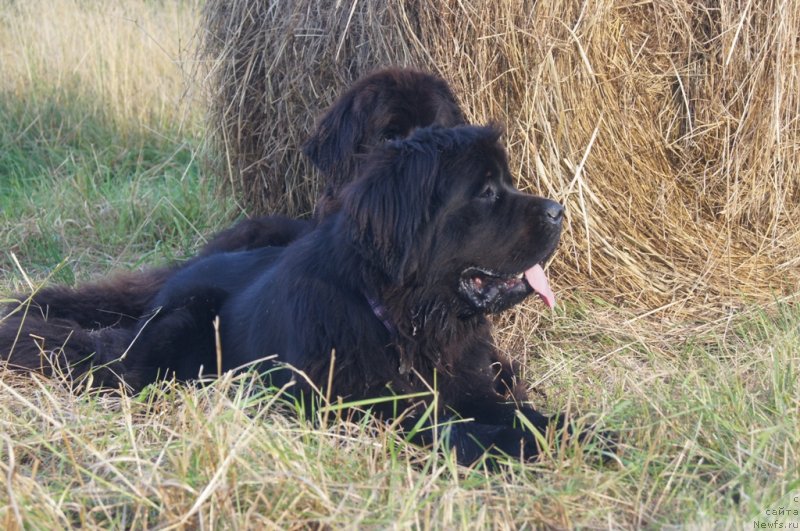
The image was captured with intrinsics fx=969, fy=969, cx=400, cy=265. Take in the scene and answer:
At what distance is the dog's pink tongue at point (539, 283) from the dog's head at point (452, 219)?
0.17 feet

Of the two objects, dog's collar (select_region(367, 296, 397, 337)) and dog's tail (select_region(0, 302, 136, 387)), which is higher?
dog's collar (select_region(367, 296, 397, 337))

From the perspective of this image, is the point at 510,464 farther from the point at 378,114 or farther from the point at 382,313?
the point at 378,114

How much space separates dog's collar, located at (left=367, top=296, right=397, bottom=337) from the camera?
3.07 metres

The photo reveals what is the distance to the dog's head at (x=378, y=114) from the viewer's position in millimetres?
3854

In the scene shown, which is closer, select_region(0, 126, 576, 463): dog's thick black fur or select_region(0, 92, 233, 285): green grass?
select_region(0, 126, 576, 463): dog's thick black fur

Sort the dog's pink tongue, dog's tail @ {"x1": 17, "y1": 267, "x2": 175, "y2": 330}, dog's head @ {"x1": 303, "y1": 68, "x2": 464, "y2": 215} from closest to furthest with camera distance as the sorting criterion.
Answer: the dog's pink tongue < dog's head @ {"x1": 303, "y1": 68, "x2": 464, "y2": 215} < dog's tail @ {"x1": 17, "y1": 267, "x2": 175, "y2": 330}

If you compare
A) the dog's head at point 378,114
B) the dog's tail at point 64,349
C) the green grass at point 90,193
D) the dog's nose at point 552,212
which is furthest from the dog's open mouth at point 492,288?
the green grass at point 90,193

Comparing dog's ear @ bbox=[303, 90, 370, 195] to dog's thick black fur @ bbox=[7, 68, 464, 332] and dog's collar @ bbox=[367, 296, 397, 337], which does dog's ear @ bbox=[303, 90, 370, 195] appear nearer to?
dog's thick black fur @ bbox=[7, 68, 464, 332]

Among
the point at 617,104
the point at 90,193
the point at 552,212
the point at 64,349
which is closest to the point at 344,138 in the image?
the point at 552,212

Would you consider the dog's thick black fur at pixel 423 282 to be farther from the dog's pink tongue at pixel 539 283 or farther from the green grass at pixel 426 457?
the green grass at pixel 426 457

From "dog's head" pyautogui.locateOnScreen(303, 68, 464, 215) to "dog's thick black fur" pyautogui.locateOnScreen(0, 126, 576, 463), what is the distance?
0.66 metres

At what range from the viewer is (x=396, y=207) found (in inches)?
115

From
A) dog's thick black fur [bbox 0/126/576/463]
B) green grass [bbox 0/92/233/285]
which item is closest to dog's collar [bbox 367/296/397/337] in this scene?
dog's thick black fur [bbox 0/126/576/463]

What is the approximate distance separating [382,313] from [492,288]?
373 mm
